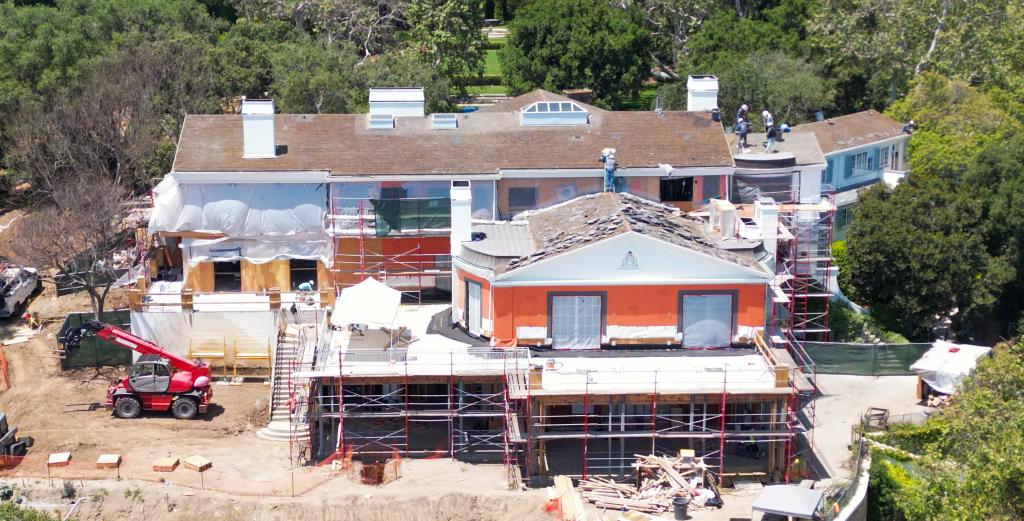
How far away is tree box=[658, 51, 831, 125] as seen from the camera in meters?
73.8

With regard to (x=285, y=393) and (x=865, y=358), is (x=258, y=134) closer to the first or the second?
(x=285, y=393)

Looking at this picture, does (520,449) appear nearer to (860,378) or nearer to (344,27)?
(860,378)

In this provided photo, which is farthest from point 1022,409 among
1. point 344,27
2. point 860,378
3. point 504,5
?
point 504,5

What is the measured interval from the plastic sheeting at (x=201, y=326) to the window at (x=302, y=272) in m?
3.47

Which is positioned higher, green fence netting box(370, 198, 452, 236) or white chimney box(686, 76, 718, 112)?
white chimney box(686, 76, 718, 112)

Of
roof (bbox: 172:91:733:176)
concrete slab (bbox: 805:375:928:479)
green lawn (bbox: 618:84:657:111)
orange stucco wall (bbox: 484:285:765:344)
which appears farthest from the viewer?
green lawn (bbox: 618:84:657:111)

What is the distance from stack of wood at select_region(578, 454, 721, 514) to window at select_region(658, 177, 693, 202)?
13782 millimetres

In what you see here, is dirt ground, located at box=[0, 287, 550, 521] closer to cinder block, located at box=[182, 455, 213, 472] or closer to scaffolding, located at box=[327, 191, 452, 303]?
cinder block, located at box=[182, 455, 213, 472]

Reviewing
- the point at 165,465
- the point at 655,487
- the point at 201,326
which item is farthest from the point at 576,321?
the point at 201,326

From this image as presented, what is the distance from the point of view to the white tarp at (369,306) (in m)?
46.6

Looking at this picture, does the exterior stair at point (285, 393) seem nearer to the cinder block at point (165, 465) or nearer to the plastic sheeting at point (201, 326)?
the plastic sheeting at point (201, 326)

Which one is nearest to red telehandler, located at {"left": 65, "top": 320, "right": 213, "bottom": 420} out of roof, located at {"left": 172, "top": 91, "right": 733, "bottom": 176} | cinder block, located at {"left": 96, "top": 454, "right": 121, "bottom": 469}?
cinder block, located at {"left": 96, "top": 454, "right": 121, "bottom": 469}

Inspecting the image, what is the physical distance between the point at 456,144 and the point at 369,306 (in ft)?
33.3

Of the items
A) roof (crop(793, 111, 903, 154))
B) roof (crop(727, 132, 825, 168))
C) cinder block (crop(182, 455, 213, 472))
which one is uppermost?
roof (crop(727, 132, 825, 168))
